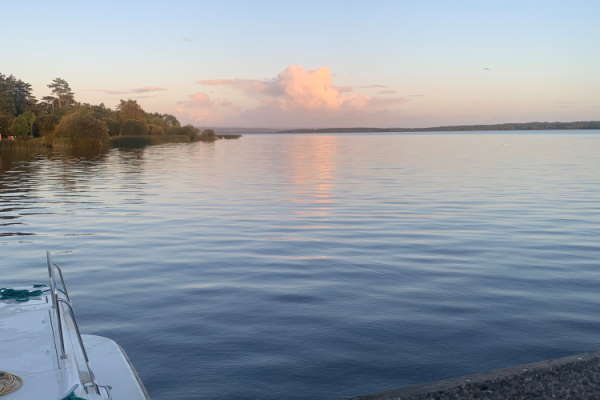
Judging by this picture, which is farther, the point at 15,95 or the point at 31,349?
the point at 15,95

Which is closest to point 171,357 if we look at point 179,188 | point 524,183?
point 179,188

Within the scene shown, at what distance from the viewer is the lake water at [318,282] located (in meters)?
8.21

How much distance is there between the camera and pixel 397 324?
9.80 m

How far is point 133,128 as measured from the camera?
143875 millimetres

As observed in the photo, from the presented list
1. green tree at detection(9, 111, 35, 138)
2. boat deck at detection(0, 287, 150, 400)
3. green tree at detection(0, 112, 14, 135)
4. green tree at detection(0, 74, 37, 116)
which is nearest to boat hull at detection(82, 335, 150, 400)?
boat deck at detection(0, 287, 150, 400)

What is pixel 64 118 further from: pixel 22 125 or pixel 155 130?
pixel 155 130

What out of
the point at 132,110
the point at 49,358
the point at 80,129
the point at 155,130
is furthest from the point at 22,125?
the point at 49,358

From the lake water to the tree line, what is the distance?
82582 mm

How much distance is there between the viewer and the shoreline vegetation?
103250 millimetres

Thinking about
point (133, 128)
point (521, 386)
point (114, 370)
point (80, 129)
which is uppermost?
point (133, 128)

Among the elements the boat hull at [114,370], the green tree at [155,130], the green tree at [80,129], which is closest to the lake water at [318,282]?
the boat hull at [114,370]

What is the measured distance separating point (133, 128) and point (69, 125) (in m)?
42.2

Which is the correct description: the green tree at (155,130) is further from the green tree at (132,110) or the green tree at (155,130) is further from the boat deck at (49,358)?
the boat deck at (49,358)

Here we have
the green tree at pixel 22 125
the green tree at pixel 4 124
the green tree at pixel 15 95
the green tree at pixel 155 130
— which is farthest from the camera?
the green tree at pixel 155 130
